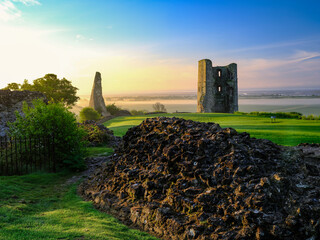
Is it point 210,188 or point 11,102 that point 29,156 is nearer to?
point 11,102

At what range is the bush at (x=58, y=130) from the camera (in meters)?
10.7

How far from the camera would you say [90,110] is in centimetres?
3847

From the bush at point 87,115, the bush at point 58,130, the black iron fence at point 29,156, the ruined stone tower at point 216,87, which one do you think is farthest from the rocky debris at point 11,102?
the ruined stone tower at point 216,87

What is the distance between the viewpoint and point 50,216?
552cm

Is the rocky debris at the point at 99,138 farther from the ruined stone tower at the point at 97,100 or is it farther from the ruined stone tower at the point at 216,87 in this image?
the ruined stone tower at the point at 216,87

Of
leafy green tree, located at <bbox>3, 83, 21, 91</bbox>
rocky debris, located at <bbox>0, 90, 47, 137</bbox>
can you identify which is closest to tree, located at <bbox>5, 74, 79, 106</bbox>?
leafy green tree, located at <bbox>3, 83, 21, 91</bbox>

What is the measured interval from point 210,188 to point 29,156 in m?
8.34

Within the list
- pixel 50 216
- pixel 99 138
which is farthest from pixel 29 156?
pixel 99 138

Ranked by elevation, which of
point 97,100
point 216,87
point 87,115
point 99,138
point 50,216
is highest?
point 216,87

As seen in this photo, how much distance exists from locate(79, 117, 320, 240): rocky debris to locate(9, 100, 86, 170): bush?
3015 millimetres

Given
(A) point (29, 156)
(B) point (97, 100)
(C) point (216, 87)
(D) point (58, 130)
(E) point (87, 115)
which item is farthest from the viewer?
(B) point (97, 100)

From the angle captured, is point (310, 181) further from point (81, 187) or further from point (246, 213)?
point (81, 187)

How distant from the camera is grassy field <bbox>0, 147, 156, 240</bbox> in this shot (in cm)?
453

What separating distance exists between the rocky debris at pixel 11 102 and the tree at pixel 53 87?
25898 millimetres
